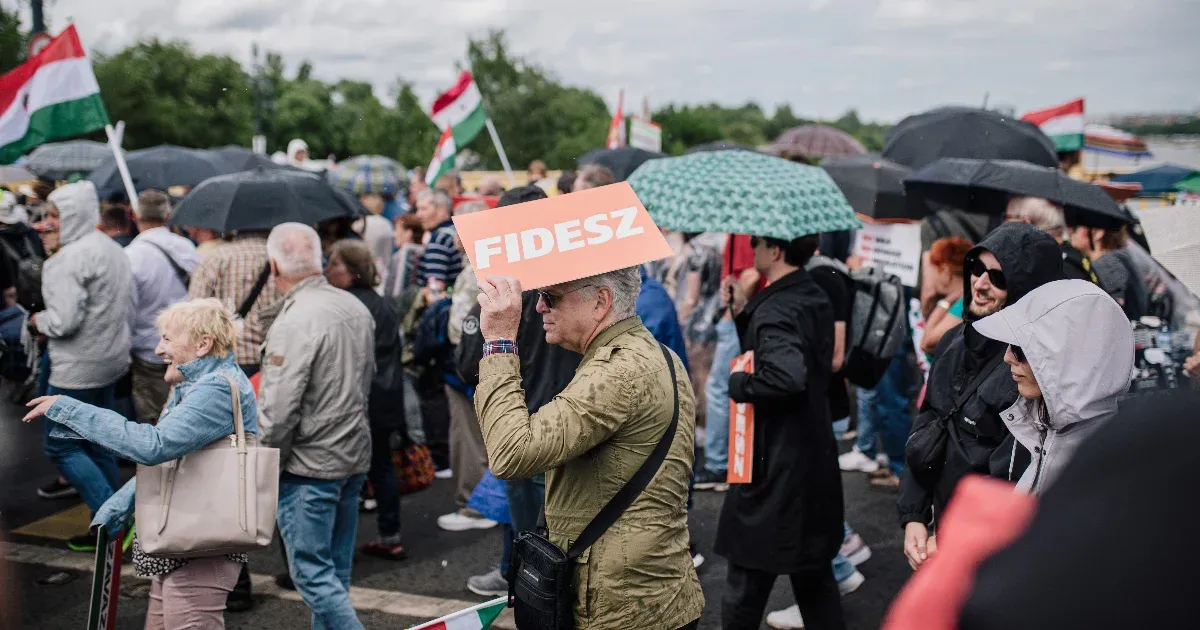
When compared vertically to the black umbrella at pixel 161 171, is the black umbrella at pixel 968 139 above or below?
above

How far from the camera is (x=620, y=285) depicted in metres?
2.71

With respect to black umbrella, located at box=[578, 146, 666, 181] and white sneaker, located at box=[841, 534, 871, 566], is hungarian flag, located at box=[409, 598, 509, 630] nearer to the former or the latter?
white sneaker, located at box=[841, 534, 871, 566]

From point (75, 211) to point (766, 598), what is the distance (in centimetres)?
470

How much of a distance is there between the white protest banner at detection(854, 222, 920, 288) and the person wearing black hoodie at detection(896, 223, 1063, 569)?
257 centimetres

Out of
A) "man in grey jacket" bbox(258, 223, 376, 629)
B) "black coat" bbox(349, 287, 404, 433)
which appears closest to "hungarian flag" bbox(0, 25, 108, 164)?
"black coat" bbox(349, 287, 404, 433)

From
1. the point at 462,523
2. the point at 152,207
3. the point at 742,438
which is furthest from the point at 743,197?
the point at 152,207

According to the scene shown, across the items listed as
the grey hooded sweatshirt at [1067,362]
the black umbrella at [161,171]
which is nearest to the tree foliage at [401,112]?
the black umbrella at [161,171]

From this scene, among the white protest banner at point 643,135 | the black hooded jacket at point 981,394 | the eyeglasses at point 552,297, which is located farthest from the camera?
the white protest banner at point 643,135

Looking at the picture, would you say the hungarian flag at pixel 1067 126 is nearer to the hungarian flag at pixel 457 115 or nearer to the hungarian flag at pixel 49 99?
the hungarian flag at pixel 457 115

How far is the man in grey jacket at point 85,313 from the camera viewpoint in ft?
18.6

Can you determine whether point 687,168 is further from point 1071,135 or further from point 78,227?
point 1071,135

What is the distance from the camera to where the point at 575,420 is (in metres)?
2.41

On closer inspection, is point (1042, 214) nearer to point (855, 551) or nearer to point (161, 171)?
point (855, 551)

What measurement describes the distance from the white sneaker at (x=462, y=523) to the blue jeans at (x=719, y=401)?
1.73 metres
